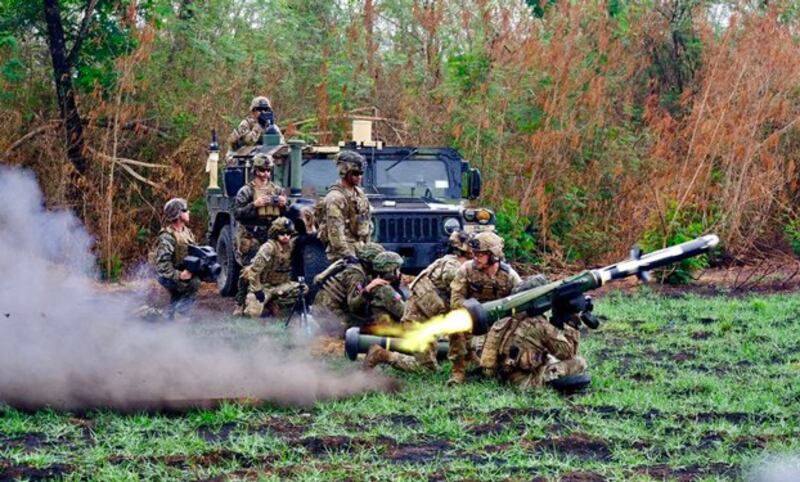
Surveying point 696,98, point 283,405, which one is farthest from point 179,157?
point 283,405

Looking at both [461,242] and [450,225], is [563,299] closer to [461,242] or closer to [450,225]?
[461,242]

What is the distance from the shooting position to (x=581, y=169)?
701 inches

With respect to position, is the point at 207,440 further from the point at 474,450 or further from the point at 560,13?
the point at 560,13

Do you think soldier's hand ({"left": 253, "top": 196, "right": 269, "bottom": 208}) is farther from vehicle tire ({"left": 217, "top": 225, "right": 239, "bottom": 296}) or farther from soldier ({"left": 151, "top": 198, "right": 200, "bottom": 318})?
vehicle tire ({"left": 217, "top": 225, "right": 239, "bottom": 296})

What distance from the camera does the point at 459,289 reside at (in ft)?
30.2

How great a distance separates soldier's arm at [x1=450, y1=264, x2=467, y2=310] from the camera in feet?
30.1

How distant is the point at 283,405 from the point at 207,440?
104cm

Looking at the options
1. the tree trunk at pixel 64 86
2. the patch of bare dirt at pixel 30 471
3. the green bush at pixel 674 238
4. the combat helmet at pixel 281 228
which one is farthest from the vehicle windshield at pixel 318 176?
the patch of bare dirt at pixel 30 471

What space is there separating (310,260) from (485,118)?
5666 mm

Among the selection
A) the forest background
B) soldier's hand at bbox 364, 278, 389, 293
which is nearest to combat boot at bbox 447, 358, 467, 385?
soldier's hand at bbox 364, 278, 389, 293

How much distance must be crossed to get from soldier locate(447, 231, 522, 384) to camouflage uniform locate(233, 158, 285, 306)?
391 cm

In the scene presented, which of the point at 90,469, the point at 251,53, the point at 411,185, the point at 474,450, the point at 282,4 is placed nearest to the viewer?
the point at 90,469

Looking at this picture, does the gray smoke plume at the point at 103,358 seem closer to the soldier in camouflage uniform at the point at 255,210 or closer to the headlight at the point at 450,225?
the soldier in camouflage uniform at the point at 255,210

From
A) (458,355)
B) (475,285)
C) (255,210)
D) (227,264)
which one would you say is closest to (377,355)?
(458,355)
